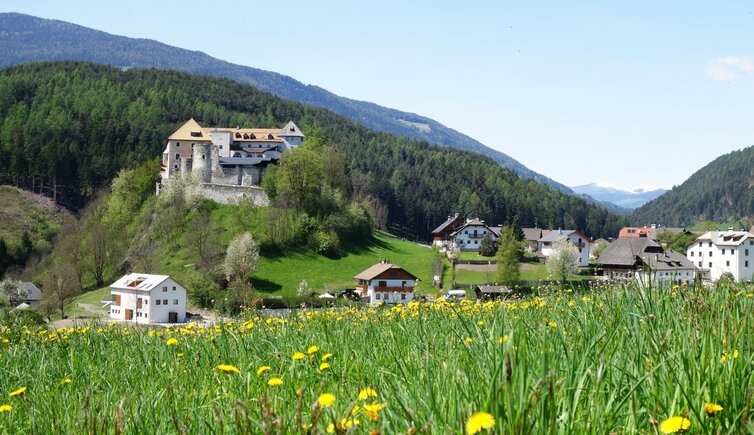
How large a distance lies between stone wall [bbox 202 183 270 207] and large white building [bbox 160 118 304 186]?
8.57ft

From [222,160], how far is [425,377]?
8789 centimetres

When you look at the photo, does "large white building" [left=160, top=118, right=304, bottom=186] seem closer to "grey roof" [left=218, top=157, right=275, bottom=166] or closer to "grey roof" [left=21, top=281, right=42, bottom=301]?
"grey roof" [left=218, top=157, right=275, bottom=166]

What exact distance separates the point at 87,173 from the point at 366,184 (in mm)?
55004

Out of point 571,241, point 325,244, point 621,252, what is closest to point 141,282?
point 325,244

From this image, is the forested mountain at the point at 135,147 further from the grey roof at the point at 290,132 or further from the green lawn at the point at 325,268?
the green lawn at the point at 325,268

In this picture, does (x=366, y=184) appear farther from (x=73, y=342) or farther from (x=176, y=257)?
(x=73, y=342)

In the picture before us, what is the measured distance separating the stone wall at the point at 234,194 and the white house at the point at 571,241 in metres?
47.0

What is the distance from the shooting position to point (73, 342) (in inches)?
307

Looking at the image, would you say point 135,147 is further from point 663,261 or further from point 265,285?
A: point 663,261

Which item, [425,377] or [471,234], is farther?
[471,234]

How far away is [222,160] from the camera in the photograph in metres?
Result: 89.1

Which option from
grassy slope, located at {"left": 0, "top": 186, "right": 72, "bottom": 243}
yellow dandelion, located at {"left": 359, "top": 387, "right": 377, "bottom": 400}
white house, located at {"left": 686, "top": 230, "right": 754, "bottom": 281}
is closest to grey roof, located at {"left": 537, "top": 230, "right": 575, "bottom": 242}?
white house, located at {"left": 686, "top": 230, "right": 754, "bottom": 281}

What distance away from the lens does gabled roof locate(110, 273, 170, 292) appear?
6022cm

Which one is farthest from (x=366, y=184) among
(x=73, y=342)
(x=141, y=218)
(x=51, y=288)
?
(x=73, y=342)
